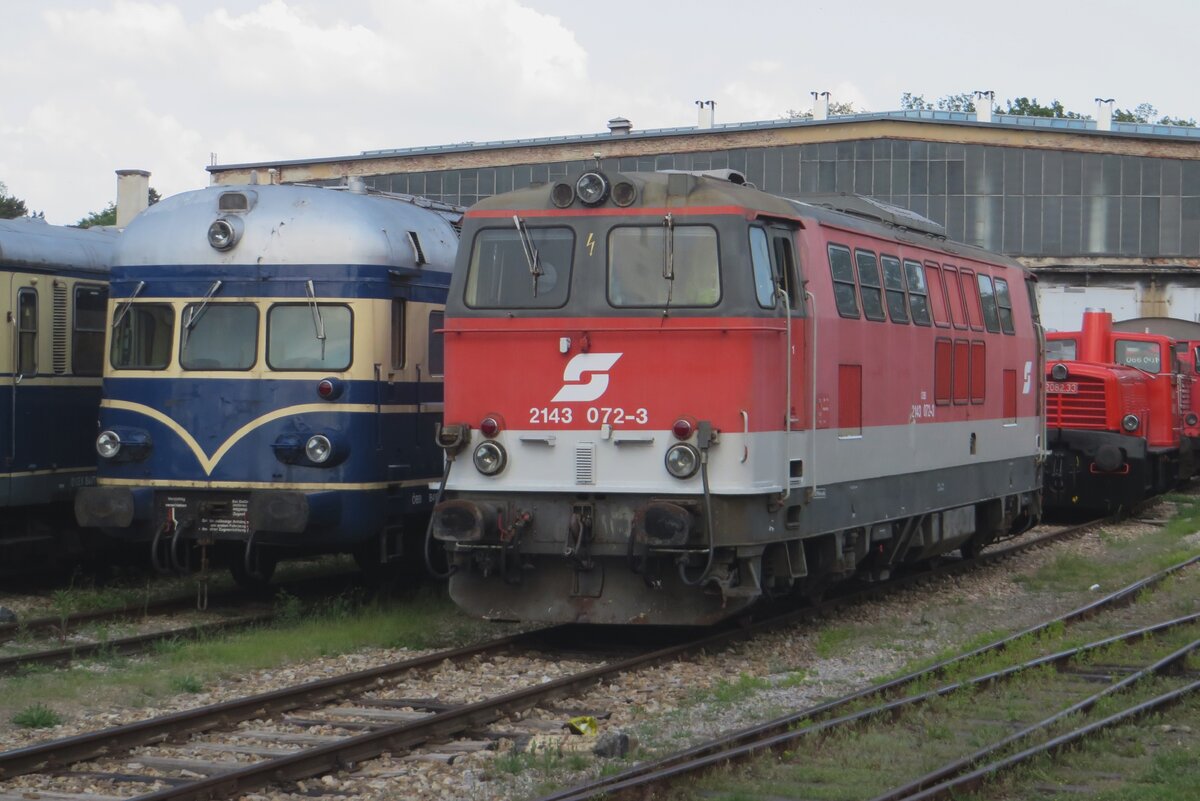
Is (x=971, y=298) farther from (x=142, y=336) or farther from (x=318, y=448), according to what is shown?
(x=142, y=336)

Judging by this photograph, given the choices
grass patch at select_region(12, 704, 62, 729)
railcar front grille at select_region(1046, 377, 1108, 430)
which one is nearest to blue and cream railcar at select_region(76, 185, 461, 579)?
grass patch at select_region(12, 704, 62, 729)

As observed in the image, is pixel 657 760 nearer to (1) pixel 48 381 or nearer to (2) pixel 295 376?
(2) pixel 295 376

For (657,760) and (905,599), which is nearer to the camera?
(657,760)

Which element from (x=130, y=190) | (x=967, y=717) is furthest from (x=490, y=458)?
(x=130, y=190)

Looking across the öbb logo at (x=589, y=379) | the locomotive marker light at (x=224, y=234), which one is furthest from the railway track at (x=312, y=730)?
the locomotive marker light at (x=224, y=234)

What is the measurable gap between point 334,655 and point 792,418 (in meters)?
3.77

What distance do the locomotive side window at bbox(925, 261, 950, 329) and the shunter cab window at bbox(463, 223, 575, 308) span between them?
15.3 ft

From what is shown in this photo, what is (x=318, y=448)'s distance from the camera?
13.2 m

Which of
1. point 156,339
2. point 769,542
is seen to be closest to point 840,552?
point 769,542

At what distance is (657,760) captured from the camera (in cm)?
818

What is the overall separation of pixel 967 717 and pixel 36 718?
18.0 ft

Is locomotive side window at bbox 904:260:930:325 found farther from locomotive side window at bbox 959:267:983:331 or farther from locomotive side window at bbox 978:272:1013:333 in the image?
locomotive side window at bbox 978:272:1013:333

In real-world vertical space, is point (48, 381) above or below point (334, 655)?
above

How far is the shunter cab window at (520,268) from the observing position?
1162 cm
